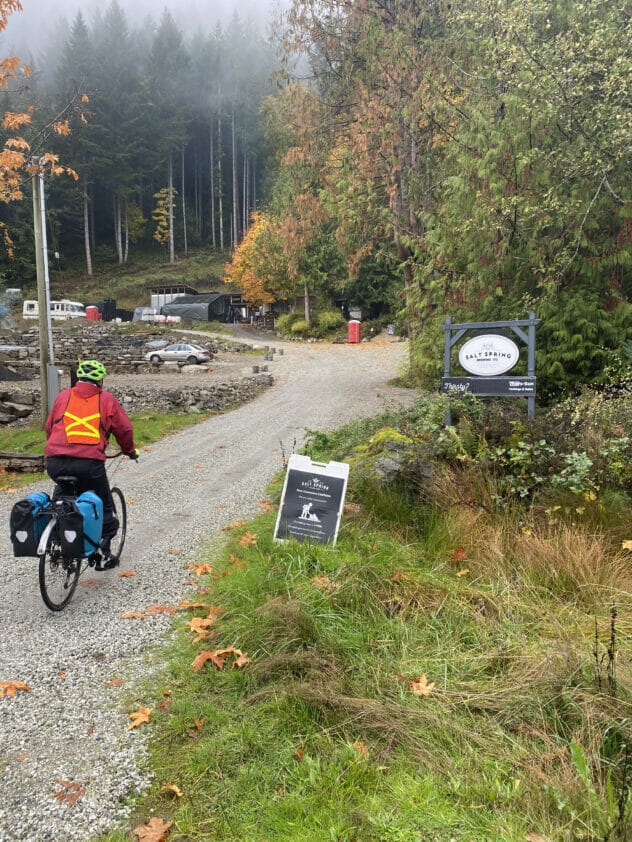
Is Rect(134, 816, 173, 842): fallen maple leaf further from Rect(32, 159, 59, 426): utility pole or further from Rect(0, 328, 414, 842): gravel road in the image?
Rect(32, 159, 59, 426): utility pole

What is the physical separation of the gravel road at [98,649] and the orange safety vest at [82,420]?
137 centimetres

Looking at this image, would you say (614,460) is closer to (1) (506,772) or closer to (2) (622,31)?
(1) (506,772)

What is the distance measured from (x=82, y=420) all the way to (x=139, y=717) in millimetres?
Result: 2284

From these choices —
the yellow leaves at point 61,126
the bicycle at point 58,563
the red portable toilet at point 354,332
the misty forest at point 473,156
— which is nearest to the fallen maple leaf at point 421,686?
the bicycle at point 58,563

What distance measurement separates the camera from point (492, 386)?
695 cm

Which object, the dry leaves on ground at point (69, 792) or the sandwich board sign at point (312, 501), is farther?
the sandwich board sign at point (312, 501)

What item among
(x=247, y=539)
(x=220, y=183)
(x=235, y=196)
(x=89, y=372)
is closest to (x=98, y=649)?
(x=247, y=539)

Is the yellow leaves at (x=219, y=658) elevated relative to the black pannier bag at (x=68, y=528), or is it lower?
lower

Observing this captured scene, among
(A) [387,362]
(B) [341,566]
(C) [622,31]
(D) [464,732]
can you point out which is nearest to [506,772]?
(D) [464,732]

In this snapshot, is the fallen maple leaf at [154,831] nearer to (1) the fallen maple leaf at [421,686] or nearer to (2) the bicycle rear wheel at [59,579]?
(1) the fallen maple leaf at [421,686]

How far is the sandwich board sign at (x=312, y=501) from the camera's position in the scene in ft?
15.0

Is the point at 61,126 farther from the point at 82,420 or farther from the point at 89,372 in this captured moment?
the point at 82,420

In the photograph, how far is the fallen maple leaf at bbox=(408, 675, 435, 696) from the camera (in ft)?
9.11

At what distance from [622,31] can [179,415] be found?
12.2 meters
